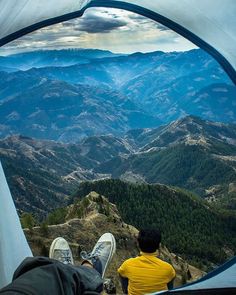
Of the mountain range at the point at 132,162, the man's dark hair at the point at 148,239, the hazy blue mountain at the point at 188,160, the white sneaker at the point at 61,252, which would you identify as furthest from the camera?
the hazy blue mountain at the point at 188,160

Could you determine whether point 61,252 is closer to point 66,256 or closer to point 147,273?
point 66,256

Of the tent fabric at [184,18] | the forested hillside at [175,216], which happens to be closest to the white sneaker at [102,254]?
the tent fabric at [184,18]

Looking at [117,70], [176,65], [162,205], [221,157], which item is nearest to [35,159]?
[117,70]

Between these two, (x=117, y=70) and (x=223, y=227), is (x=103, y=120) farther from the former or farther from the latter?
(x=223, y=227)

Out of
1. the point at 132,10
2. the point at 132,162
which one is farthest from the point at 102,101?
the point at 132,10

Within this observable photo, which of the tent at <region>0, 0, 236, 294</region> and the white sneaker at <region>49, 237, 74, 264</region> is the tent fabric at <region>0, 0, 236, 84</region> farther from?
the white sneaker at <region>49, 237, 74, 264</region>

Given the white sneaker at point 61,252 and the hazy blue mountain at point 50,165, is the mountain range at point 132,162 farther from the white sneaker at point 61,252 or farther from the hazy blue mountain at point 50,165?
the white sneaker at point 61,252
